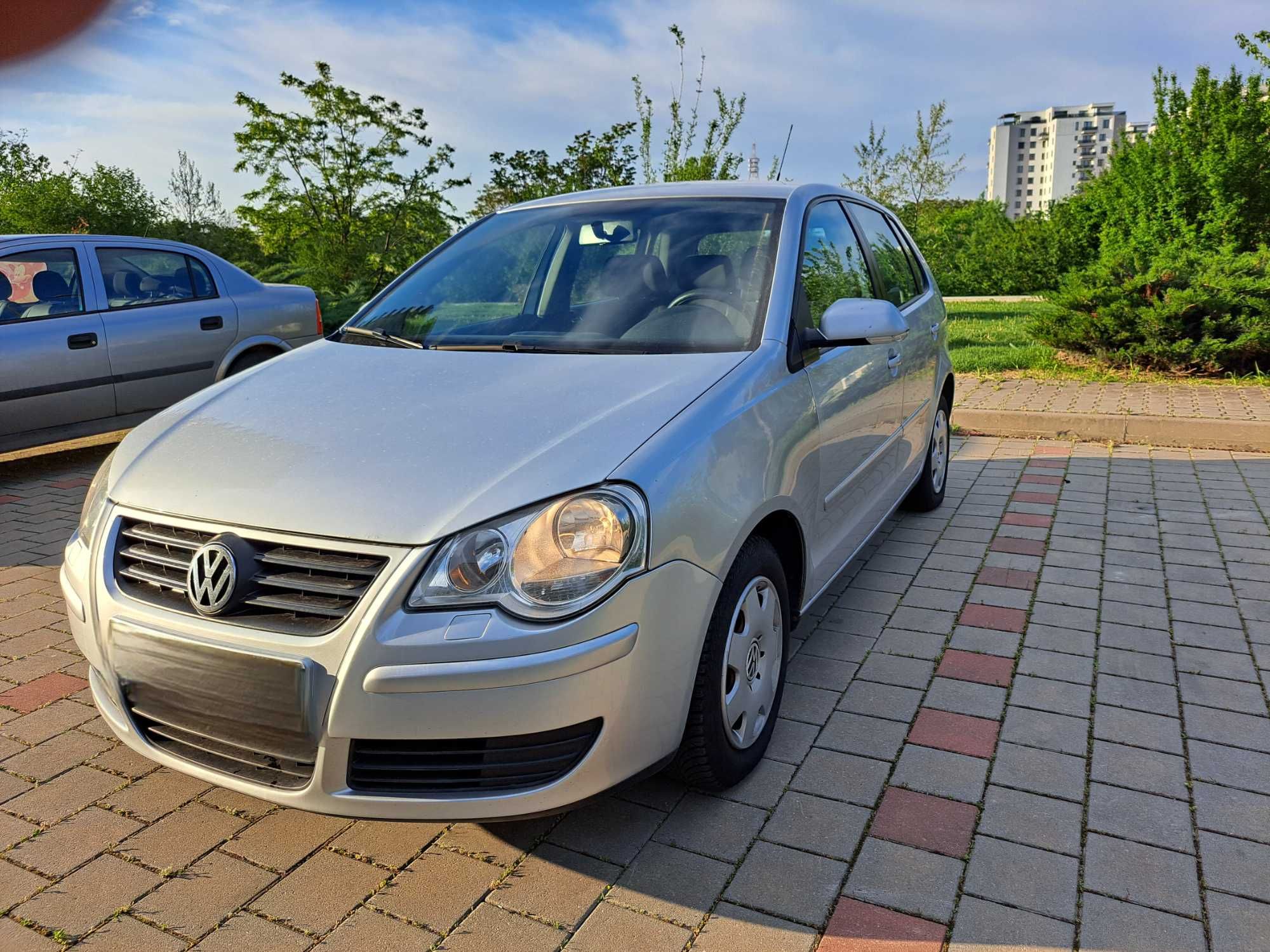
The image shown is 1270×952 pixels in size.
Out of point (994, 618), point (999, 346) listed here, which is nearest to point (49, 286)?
point (994, 618)

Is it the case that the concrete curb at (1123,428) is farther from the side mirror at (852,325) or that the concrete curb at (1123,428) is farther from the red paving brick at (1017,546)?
the side mirror at (852,325)

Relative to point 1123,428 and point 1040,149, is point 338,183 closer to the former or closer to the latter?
point 1123,428

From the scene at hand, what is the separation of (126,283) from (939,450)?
574 centimetres

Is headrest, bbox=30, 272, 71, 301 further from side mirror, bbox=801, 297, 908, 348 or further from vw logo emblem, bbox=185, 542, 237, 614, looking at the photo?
side mirror, bbox=801, 297, 908, 348

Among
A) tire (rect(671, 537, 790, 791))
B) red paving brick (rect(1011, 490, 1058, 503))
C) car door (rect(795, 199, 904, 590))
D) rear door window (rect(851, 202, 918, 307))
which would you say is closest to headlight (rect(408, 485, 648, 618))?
tire (rect(671, 537, 790, 791))

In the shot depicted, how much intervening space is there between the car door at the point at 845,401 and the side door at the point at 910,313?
0.65 ft

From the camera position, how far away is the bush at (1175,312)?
28.6 ft

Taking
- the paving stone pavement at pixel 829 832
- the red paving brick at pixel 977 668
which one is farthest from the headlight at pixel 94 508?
the red paving brick at pixel 977 668

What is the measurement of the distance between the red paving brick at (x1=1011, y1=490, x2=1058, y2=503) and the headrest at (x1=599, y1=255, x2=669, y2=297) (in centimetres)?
344

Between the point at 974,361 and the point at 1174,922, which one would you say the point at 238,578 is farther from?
the point at 974,361

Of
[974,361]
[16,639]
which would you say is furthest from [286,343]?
[974,361]

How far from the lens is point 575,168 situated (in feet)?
63.3

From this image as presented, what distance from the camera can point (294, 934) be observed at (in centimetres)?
218

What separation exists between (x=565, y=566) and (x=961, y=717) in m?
1.72
